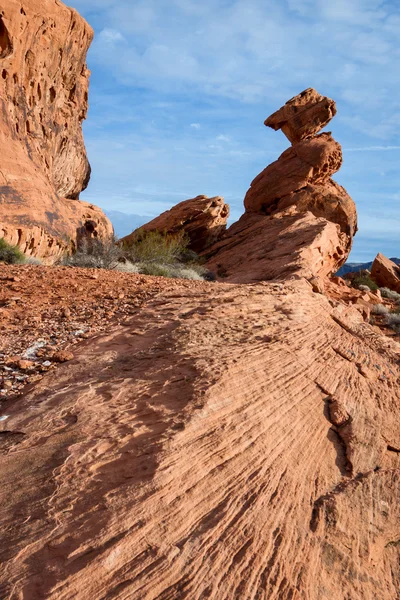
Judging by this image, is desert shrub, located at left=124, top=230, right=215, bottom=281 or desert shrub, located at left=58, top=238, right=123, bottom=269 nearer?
desert shrub, located at left=58, top=238, right=123, bottom=269

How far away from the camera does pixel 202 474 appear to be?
2885 mm

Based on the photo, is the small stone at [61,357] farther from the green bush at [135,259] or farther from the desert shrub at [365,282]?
the desert shrub at [365,282]

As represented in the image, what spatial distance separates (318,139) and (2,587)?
2197 cm

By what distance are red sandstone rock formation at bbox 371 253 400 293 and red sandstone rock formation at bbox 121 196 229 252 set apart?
9.15 metres

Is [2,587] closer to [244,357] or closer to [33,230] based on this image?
[244,357]

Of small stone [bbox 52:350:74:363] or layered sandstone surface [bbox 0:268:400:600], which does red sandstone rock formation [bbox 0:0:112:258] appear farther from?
layered sandstone surface [bbox 0:268:400:600]

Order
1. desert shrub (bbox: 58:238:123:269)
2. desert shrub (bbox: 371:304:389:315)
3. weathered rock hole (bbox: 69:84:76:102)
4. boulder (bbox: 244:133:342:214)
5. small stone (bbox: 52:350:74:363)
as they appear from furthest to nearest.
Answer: boulder (bbox: 244:133:342:214), weathered rock hole (bbox: 69:84:76:102), desert shrub (bbox: 371:304:389:315), desert shrub (bbox: 58:238:123:269), small stone (bbox: 52:350:74:363)

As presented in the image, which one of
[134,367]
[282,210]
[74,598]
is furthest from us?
[282,210]

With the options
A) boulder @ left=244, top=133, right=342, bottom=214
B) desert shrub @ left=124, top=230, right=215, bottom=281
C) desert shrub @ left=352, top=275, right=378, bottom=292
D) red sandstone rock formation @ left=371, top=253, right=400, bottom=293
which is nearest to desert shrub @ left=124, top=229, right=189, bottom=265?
desert shrub @ left=124, top=230, right=215, bottom=281

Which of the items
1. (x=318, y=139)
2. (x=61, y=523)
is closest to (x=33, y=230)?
(x=61, y=523)

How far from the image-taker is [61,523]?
8.05ft

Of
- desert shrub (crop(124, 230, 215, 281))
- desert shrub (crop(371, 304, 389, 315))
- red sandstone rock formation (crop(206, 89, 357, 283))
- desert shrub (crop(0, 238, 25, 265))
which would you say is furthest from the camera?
red sandstone rock formation (crop(206, 89, 357, 283))

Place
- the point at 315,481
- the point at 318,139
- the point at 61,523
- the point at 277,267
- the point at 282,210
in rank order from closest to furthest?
the point at 61,523 → the point at 315,481 → the point at 277,267 → the point at 282,210 → the point at 318,139

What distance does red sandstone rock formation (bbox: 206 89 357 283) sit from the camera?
47.3 feet
